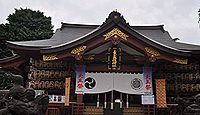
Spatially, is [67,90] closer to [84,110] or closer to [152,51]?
[84,110]

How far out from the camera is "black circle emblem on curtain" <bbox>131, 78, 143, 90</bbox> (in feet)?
42.0

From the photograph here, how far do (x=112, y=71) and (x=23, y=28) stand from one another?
17.7 m

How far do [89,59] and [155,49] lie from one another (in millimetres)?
3064

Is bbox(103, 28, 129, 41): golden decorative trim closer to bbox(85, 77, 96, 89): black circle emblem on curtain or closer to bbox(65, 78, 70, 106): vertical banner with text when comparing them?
bbox(85, 77, 96, 89): black circle emblem on curtain

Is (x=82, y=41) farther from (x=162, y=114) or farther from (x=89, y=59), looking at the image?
(x=162, y=114)

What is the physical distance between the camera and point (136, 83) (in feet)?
42.3

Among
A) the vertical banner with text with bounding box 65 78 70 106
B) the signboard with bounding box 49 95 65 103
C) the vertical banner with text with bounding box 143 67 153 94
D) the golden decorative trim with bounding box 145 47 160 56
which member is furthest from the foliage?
the golden decorative trim with bounding box 145 47 160 56

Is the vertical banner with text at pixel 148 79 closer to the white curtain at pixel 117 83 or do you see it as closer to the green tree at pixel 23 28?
the white curtain at pixel 117 83

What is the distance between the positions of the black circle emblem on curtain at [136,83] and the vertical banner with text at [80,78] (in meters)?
2.35

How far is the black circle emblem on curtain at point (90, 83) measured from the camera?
503 inches

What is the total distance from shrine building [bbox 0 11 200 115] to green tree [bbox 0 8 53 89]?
35.3ft

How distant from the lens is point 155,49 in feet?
40.5

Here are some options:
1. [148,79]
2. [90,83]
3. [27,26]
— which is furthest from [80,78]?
[27,26]

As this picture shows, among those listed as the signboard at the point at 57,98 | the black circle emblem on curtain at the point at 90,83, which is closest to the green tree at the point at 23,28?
the signboard at the point at 57,98
